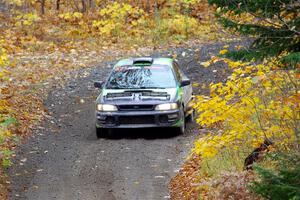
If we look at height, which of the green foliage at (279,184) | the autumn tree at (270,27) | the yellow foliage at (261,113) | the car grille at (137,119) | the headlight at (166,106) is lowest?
the car grille at (137,119)

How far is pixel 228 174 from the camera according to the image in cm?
777

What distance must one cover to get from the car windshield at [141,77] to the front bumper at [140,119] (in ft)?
2.72

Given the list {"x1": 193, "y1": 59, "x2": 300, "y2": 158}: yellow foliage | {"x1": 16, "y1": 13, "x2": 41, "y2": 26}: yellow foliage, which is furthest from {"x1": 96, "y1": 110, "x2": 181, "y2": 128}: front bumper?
{"x1": 16, "y1": 13, "x2": 41, "y2": 26}: yellow foliage

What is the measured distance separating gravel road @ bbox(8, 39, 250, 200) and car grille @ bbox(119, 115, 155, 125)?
17.7 inches

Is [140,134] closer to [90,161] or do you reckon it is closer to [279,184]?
[90,161]

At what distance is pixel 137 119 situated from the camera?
1274cm

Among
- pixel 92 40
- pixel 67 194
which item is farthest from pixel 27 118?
pixel 92 40

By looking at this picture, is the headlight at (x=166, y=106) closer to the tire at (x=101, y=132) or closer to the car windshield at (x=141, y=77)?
the car windshield at (x=141, y=77)

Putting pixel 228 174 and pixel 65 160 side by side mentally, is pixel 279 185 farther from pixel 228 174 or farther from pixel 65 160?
pixel 65 160

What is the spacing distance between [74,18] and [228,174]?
22994 millimetres

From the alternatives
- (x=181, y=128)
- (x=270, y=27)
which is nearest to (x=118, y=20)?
(x=181, y=128)

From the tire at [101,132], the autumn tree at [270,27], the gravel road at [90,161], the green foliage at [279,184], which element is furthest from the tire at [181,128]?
the green foliage at [279,184]

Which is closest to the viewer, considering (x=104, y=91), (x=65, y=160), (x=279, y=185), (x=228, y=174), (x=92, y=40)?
(x=279, y=185)

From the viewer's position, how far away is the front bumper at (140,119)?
1268 centimetres
